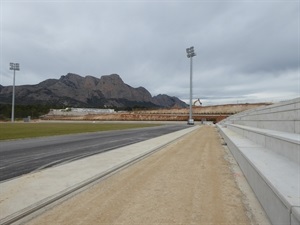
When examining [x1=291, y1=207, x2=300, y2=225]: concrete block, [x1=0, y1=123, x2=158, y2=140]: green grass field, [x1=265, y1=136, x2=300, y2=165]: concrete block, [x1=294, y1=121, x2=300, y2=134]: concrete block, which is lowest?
[x1=0, y1=123, x2=158, y2=140]: green grass field

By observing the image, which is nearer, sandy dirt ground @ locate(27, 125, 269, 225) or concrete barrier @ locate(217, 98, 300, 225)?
concrete barrier @ locate(217, 98, 300, 225)

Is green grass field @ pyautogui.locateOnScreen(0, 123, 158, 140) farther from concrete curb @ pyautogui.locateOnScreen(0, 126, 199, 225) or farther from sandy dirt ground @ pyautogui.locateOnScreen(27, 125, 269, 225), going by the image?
sandy dirt ground @ pyautogui.locateOnScreen(27, 125, 269, 225)

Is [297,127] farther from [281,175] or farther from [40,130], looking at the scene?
[40,130]

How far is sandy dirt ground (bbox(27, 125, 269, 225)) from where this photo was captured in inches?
216

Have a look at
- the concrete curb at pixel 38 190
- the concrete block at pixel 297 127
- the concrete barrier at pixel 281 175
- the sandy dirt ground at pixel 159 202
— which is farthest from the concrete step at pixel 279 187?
the concrete curb at pixel 38 190

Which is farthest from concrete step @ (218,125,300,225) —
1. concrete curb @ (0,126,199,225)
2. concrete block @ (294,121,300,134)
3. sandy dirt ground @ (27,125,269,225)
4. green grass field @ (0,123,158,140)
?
green grass field @ (0,123,158,140)

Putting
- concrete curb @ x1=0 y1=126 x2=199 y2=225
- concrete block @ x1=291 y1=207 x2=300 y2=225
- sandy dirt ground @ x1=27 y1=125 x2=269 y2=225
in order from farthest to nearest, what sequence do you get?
concrete curb @ x1=0 y1=126 x2=199 y2=225 < sandy dirt ground @ x1=27 y1=125 x2=269 y2=225 < concrete block @ x1=291 y1=207 x2=300 y2=225

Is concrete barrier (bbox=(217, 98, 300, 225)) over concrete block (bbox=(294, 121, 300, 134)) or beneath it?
beneath

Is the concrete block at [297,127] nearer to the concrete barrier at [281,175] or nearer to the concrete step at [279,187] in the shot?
the concrete barrier at [281,175]

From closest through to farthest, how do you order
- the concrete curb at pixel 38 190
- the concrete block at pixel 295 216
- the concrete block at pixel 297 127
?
the concrete block at pixel 295 216
the concrete curb at pixel 38 190
the concrete block at pixel 297 127

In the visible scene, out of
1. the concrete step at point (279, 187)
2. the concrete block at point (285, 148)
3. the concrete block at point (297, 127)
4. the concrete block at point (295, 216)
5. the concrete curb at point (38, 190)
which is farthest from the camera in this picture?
the concrete block at point (297, 127)

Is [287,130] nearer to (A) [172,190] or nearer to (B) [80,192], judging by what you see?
(A) [172,190]

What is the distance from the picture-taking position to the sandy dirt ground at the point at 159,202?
548 centimetres

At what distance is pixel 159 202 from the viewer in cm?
654
